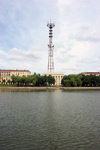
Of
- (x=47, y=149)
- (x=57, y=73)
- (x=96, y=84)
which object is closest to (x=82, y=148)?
(x=47, y=149)

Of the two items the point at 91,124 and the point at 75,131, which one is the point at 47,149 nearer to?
the point at 75,131

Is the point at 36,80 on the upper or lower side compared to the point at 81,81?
upper

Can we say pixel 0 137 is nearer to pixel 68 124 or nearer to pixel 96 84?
pixel 68 124

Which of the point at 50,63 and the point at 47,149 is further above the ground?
the point at 50,63

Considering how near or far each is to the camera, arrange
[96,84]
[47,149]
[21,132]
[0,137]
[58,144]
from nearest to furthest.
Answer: [47,149] < [58,144] < [0,137] < [21,132] < [96,84]

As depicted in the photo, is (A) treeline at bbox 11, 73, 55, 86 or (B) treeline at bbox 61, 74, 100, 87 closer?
(B) treeline at bbox 61, 74, 100, 87

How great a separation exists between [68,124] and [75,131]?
2.70 m

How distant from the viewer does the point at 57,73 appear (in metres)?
160

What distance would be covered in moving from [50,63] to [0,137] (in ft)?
398

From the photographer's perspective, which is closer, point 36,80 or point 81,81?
point 81,81

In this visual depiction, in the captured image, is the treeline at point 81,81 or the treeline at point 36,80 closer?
the treeline at point 81,81

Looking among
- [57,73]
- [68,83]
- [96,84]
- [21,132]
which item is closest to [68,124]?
[21,132]

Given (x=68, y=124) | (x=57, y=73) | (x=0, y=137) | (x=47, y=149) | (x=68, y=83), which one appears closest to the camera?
(x=47, y=149)

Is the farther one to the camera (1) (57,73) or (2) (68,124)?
(1) (57,73)
